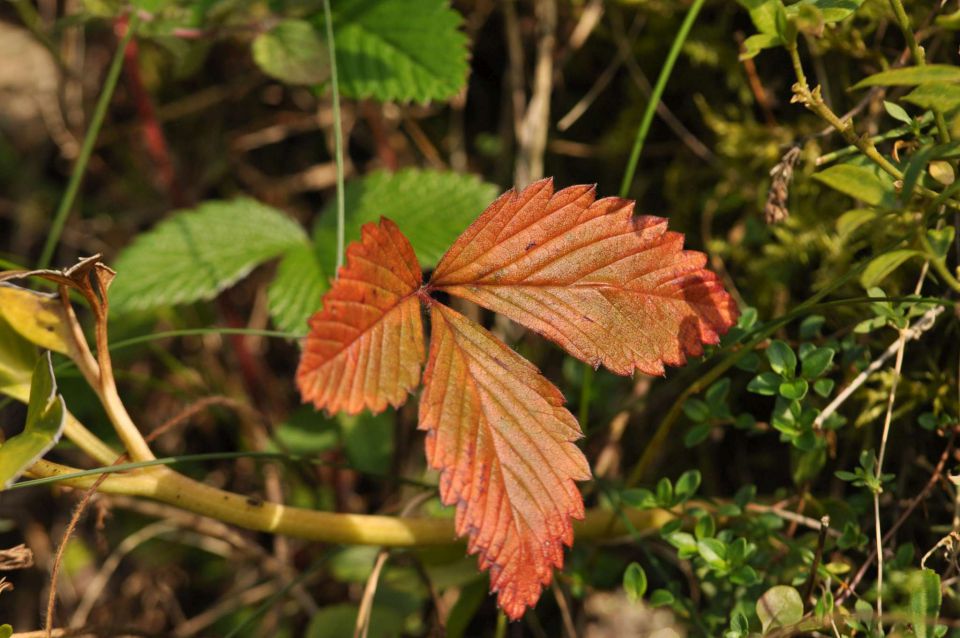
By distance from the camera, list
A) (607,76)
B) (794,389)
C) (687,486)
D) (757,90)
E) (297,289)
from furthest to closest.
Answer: (607,76), (757,90), (297,289), (687,486), (794,389)

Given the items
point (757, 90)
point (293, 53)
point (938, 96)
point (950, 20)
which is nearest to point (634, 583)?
point (938, 96)

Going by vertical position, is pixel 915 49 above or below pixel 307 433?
above

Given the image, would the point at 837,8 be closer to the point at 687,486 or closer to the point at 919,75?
the point at 919,75

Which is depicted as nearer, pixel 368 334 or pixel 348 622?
pixel 368 334

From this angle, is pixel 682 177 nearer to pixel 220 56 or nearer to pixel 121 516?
pixel 220 56

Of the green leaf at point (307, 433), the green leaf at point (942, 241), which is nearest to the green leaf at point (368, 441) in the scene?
the green leaf at point (307, 433)

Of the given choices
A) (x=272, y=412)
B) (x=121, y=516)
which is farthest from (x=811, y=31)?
(x=121, y=516)
